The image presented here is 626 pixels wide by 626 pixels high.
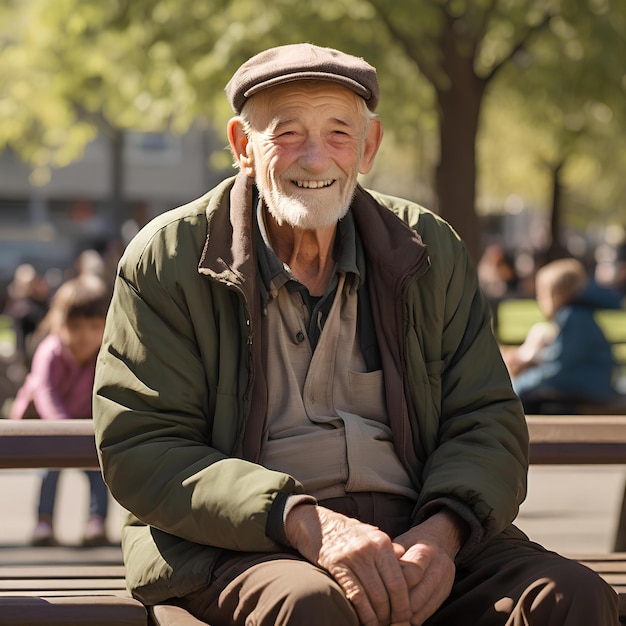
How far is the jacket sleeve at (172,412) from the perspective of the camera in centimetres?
312

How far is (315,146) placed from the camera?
11.3 feet

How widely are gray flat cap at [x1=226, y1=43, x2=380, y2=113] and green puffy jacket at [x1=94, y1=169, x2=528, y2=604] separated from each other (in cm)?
29

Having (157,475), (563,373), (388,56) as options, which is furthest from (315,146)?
(388,56)

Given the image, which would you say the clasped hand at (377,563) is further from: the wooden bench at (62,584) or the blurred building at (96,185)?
the blurred building at (96,185)

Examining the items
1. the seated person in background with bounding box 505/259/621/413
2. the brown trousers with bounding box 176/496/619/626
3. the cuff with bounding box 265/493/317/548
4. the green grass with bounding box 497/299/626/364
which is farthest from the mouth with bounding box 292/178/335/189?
the green grass with bounding box 497/299/626/364

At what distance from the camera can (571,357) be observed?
931cm

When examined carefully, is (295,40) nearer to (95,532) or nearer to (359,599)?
(95,532)

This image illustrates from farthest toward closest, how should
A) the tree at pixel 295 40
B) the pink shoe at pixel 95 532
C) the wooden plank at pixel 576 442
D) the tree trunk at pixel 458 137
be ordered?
the tree trunk at pixel 458 137, the tree at pixel 295 40, the pink shoe at pixel 95 532, the wooden plank at pixel 576 442

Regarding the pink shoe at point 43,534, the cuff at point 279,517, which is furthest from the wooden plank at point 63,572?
the pink shoe at point 43,534

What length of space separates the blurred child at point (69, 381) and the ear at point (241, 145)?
3.42m

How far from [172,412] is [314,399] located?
0.38 m

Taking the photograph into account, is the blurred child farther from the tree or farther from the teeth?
the tree

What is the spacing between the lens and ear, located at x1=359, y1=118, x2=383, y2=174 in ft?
11.8

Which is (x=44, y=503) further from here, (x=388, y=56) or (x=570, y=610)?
(x=388, y=56)
